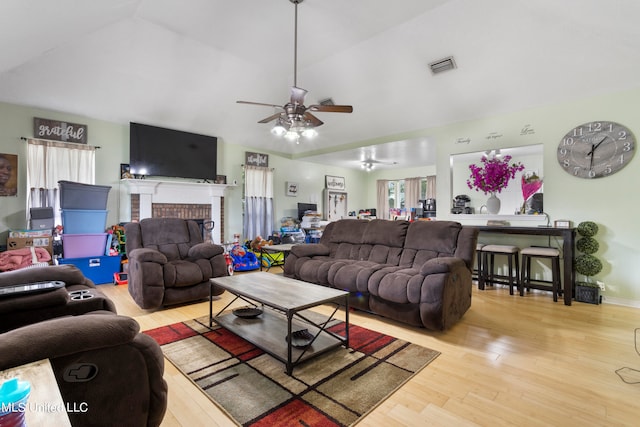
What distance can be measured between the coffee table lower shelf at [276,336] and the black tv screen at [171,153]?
3.50 m

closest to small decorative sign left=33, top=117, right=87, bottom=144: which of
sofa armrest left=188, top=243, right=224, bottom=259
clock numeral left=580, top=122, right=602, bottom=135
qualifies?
sofa armrest left=188, top=243, right=224, bottom=259

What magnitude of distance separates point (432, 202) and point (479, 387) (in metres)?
4.63

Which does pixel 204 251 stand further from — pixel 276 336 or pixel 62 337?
pixel 62 337

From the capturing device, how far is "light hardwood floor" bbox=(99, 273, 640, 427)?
1.66 m

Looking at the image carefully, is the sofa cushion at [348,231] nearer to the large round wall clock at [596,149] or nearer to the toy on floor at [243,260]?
the toy on floor at [243,260]

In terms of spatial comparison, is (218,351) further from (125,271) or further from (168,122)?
(168,122)

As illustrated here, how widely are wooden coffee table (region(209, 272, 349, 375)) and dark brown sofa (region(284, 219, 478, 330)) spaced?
21.8 inches

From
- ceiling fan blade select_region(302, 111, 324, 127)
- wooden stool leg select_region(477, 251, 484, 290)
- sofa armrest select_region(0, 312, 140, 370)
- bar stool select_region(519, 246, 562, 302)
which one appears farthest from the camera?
wooden stool leg select_region(477, 251, 484, 290)

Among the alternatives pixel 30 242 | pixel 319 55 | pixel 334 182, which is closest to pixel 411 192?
pixel 334 182

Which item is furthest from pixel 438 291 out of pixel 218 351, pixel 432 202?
pixel 432 202

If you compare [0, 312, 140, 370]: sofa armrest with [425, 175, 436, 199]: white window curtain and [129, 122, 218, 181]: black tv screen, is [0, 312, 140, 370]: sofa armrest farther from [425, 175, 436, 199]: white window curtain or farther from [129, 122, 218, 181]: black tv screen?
[425, 175, 436, 199]: white window curtain

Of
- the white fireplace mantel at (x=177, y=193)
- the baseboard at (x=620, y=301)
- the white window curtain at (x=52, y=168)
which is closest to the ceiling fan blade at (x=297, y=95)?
A: the white fireplace mantel at (x=177, y=193)

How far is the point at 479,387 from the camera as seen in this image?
75.4 inches

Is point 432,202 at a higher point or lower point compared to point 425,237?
higher
